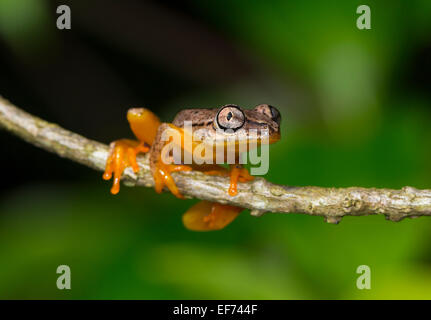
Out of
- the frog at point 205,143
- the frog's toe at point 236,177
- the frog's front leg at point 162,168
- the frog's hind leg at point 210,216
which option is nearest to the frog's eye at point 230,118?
the frog at point 205,143

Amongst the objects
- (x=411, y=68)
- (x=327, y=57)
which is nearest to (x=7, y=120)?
(x=327, y=57)

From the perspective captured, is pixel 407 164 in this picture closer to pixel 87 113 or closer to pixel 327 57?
pixel 327 57

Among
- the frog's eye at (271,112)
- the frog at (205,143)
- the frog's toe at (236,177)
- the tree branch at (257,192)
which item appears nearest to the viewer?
the tree branch at (257,192)

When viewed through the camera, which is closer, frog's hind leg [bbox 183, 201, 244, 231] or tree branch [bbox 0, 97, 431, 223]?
tree branch [bbox 0, 97, 431, 223]

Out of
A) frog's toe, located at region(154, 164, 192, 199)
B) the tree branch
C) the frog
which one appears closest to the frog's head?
the frog

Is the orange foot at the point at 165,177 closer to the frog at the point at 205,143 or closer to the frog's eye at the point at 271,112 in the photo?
the frog at the point at 205,143

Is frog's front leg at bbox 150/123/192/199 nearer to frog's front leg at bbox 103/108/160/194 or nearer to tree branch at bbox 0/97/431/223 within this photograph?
tree branch at bbox 0/97/431/223

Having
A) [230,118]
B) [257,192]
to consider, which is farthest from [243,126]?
[257,192]
